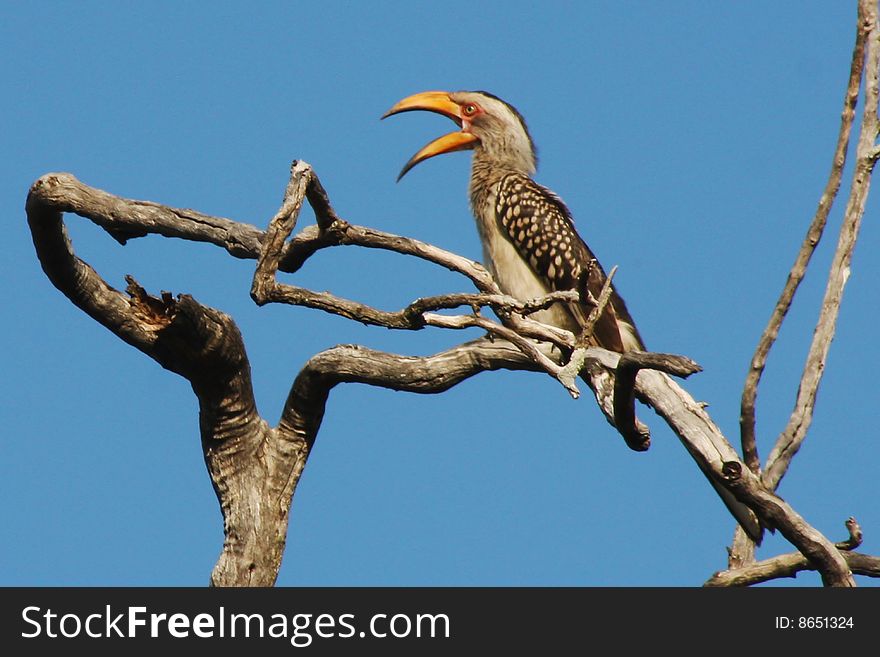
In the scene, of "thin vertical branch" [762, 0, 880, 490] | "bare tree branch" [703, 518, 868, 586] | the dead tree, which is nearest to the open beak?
the dead tree

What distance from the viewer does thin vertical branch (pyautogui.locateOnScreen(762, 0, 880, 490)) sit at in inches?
194

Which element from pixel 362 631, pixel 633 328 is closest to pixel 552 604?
pixel 362 631

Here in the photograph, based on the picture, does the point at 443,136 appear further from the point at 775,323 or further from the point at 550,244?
the point at 775,323

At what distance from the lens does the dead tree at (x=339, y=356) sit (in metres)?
4.33

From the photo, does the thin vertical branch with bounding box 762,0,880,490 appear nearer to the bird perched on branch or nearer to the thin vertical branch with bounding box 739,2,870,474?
the thin vertical branch with bounding box 739,2,870,474

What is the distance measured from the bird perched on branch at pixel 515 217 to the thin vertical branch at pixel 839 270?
165 centimetres

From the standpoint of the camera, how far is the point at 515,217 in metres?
7.11

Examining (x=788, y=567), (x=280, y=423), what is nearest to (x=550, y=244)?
(x=280, y=423)

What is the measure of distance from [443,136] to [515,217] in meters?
0.85

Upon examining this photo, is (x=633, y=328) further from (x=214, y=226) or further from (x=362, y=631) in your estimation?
(x=362, y=631)

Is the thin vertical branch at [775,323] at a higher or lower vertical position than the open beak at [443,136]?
lower

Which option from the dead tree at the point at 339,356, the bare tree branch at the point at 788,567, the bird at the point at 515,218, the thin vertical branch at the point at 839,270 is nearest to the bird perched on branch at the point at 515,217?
the bird at the point at 515,218

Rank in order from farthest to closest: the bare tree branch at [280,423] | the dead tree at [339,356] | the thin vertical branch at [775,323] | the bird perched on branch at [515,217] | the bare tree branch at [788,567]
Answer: the bird perched on branch at [515,217]
the bare tree branch at [280,423]
the thin vertical branch at [775,323]
the bare tree branch at [788,567]
the dead tree at [339,356]

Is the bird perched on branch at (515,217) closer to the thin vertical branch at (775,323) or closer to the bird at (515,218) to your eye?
the bird at (515,218)
